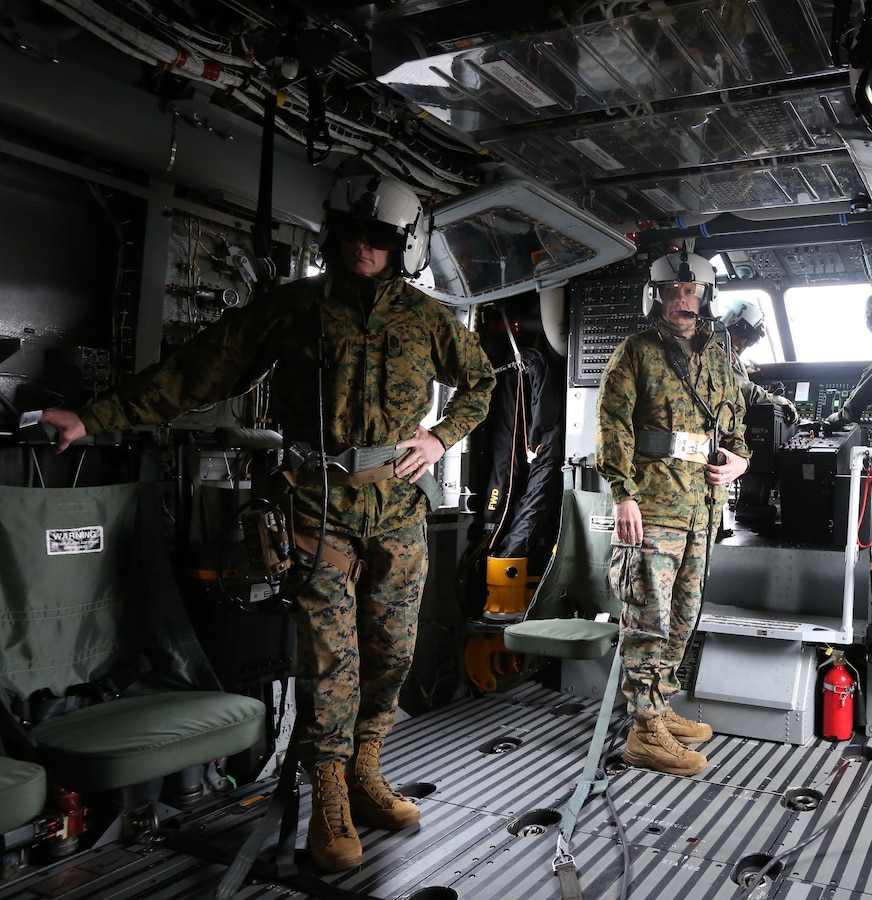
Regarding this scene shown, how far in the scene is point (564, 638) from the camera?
14.2ft

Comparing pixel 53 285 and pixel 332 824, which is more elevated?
pixel 53 285

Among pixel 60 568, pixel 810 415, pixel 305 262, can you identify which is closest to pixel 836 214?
pixel 810 415

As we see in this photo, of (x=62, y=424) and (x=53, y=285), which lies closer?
→ (x=62, y=424)

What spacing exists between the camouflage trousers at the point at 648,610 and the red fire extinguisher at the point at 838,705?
949 millimetres

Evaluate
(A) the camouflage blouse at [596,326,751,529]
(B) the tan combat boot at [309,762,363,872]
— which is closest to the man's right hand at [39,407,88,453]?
(B) the tan combat boot at [309,762,363,872]

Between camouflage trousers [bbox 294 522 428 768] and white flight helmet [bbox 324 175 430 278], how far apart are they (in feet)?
3.19

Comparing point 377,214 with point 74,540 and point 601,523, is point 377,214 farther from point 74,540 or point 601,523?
point 601,523

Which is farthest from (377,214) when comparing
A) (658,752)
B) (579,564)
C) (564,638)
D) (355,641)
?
(579,564)

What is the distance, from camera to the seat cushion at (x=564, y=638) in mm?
4297

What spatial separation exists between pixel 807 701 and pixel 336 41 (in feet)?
12.2

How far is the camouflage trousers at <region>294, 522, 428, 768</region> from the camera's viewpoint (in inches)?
111

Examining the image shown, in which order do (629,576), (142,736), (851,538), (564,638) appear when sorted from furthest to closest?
(564,638) < (851,538) < (629,576) < (142,736)

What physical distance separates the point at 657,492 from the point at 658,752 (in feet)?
3.75

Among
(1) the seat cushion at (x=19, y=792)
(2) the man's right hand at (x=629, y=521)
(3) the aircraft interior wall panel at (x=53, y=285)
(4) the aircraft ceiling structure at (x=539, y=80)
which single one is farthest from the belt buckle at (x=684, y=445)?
(1) the seat cushion at (x=19, y=792)
